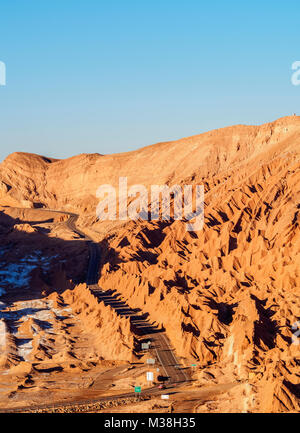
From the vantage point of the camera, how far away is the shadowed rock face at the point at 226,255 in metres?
83.6

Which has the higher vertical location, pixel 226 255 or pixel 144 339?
pixel 226 255

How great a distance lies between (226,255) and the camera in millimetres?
127938

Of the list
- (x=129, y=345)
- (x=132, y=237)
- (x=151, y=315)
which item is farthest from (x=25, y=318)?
(x=132, y=237)

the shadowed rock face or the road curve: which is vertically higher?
the shadowed rock face

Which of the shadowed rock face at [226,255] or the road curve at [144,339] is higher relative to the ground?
the shadowed rock face at [226,255]

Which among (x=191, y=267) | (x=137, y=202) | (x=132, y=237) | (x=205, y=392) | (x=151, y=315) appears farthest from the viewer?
(x=137, y=202)

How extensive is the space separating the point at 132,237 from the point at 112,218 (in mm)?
26041

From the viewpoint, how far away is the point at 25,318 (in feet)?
366

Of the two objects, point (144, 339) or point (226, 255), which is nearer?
point (144, 339)

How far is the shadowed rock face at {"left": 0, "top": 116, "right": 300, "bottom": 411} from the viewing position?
83.6 meters

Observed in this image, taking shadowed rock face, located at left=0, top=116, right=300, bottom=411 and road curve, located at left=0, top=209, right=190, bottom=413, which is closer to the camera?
road curve, located at left=0, top=209, right=190, bottom=413
